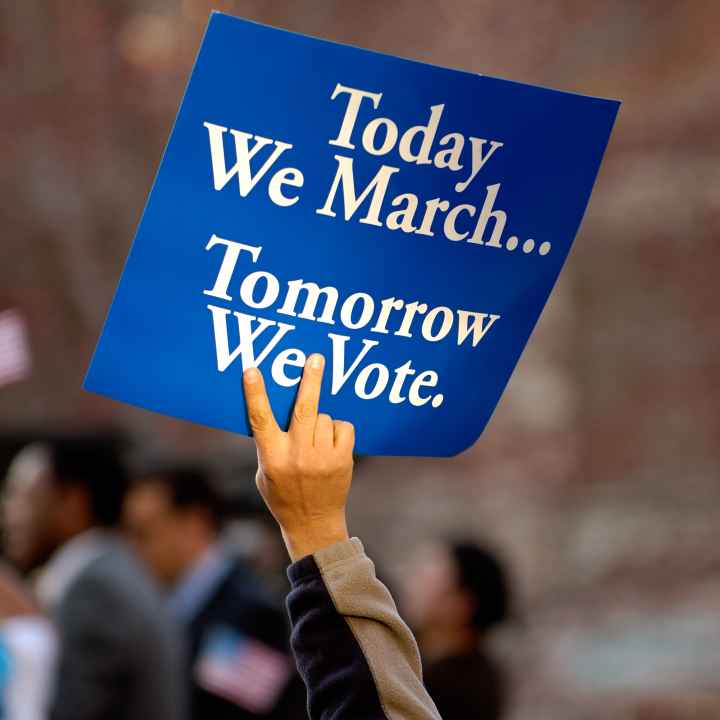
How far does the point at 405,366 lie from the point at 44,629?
1.49 metres

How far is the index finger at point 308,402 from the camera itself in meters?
1.30

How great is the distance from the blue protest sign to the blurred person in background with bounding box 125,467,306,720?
213 cm

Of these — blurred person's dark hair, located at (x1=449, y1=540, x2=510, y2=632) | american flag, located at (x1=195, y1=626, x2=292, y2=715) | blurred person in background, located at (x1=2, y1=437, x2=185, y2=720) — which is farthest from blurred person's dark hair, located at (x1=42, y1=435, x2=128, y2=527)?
blurred person's dark hair, located at (x1=449, y1=540, x2=510, y2=632)

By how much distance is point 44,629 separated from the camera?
2.67 m

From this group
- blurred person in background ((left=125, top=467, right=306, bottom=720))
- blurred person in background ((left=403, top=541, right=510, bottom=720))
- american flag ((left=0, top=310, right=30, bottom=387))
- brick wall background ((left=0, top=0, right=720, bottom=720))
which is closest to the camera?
american flag ((left=0, top=310, right=30, bottom=387))

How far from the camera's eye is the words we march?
1318mm

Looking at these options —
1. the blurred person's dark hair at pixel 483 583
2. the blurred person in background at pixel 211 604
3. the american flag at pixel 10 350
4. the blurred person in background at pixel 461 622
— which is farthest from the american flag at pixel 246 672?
the american flag at pixel 10 350

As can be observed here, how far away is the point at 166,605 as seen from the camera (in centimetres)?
373

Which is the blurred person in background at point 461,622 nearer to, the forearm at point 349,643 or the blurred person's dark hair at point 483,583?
the blurred person's dark hair at point 483,583

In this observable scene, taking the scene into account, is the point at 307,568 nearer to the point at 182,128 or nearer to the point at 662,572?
the point at 182,128

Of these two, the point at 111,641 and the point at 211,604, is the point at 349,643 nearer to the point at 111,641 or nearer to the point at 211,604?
the point at 111,641

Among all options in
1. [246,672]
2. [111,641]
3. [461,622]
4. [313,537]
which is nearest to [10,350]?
[111,641]

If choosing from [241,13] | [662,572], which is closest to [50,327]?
[241,13]

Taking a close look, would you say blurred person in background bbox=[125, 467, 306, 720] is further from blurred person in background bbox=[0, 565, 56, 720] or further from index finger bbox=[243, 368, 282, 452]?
index finger bbox=[243, 368, 282, 452]
